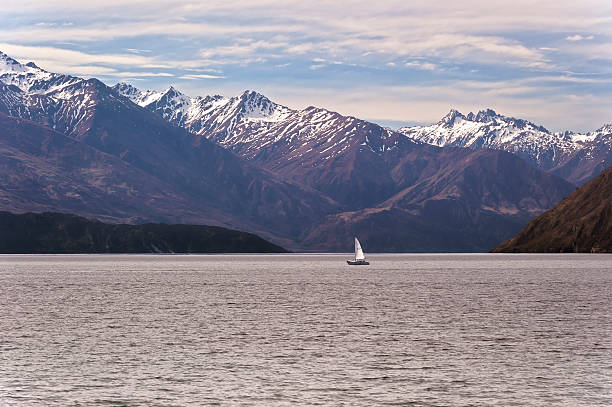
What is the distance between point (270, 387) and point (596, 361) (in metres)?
27.1

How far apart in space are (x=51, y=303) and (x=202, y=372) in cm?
7835

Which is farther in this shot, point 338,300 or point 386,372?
point 338,300

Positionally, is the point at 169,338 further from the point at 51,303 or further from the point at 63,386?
the point at 51,303

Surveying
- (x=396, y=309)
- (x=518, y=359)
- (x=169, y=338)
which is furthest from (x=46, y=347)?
(x=396, y=309)

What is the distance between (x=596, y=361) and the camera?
2552 inches

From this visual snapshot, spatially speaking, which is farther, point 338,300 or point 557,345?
point 338,300

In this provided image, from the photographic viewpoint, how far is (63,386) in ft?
183

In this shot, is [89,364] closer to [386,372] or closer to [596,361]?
[386,372]

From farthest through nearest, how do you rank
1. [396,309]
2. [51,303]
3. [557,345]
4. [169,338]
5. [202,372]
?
[51,303] → [396,309] → [169,338] → [557,345] → [202,372]

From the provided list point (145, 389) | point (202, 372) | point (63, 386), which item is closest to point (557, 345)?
point (202, 372)

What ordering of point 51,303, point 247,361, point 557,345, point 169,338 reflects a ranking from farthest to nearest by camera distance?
point 51,303
point 169,338
point 557,345
point 247,361

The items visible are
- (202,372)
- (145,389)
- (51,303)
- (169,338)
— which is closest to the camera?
(145,389)

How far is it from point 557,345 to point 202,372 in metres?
33.6

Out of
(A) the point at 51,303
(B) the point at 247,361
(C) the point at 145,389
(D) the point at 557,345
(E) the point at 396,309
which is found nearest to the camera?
(C) the point at 145,389
